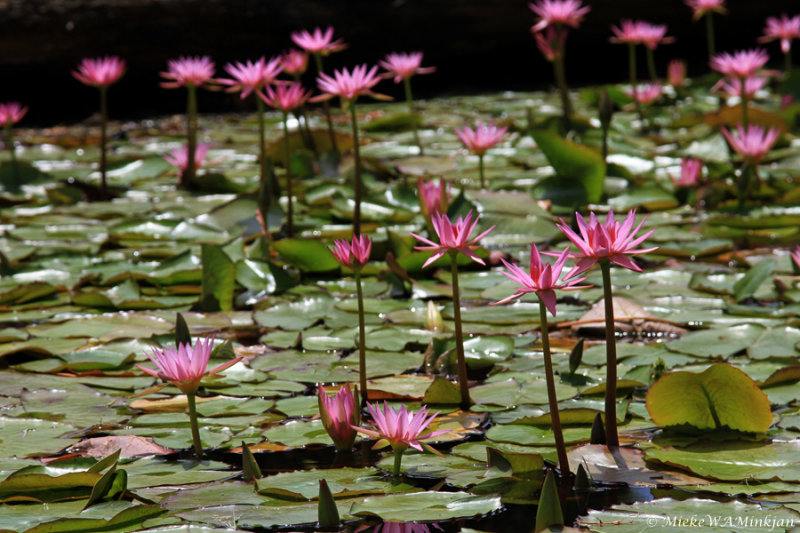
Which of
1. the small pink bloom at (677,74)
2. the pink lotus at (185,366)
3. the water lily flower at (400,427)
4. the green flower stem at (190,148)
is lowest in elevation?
the water lily flower at (400,427)

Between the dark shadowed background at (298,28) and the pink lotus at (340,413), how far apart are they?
4.47m

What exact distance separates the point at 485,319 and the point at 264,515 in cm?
105

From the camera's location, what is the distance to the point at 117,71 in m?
3.37

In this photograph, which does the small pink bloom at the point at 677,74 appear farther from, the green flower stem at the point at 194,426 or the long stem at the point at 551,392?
the green flower stem at the point at 194,426

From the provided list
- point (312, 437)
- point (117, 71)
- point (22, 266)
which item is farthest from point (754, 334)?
point (117, 71)

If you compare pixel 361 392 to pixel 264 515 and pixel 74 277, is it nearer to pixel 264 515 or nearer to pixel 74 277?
A: pixel 264 515

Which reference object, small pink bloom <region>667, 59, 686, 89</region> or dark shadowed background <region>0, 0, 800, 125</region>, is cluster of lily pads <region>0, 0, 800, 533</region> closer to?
small pink bloom <region>667, 59, 686, 89</region>

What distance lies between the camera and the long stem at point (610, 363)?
1329 mm

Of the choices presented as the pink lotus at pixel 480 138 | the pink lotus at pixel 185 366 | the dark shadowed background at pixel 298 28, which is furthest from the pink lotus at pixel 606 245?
the dark shadowed background at pixel 298 28

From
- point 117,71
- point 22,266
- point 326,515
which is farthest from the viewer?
point 117,71

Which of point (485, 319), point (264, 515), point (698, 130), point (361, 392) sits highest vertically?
point (698, 130)

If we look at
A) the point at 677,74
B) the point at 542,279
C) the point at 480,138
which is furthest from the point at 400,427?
the point at 677,74

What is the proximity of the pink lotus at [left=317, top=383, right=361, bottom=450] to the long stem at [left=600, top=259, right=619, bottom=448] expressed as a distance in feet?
1.35

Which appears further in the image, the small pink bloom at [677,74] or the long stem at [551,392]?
the small pink bloom at [677,74]
